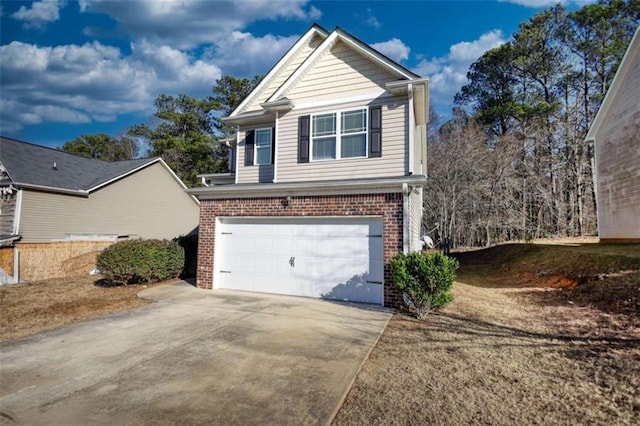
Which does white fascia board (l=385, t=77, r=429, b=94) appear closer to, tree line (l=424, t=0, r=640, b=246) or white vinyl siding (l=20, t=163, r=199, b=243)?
tree line (l=424, t=0, r=640, b=246)

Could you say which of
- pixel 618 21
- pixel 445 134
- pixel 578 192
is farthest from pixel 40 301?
pixel 618 21

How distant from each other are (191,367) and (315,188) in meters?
5.19

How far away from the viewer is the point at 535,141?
23.3m

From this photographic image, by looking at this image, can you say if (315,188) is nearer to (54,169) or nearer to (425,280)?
(425,280)

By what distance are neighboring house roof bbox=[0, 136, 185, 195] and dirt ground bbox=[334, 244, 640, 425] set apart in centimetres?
1650

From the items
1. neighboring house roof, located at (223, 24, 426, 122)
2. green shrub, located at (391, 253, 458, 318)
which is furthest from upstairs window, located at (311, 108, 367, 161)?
green shrub, located at (391, 253, 458, 318)

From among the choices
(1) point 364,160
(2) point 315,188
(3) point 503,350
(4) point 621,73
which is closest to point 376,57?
(1) point 364,160

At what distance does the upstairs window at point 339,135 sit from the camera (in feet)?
30.9

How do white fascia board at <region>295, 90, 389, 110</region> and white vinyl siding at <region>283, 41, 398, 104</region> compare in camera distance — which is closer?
white fascia board at <region>295, 90, 389, 110</region>

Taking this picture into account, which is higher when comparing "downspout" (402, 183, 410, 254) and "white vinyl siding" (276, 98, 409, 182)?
"white vinyl siding" (276, 98, 409, 182)

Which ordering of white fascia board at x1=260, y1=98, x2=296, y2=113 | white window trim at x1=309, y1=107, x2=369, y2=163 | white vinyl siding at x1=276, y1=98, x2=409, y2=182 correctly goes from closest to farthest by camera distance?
white vinyl siding at x1=276, y1=98, x2=409, y2=182 → white window trim at x1=309, y1=107, x2=369, y2=163 → white fascia board at x1=260, y1=98, x2=296, y2=113

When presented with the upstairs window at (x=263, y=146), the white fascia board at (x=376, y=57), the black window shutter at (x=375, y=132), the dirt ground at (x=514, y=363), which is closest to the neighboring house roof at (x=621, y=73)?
the dirt ground at (x=514, y=363)

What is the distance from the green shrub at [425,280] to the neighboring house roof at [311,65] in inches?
196

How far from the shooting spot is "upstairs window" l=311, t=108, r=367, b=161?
30.9ft
